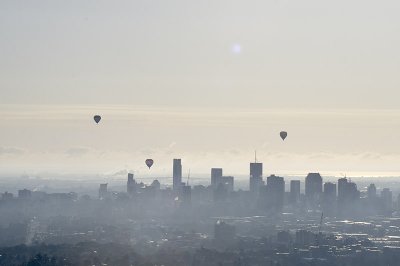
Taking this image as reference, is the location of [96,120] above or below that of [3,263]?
above

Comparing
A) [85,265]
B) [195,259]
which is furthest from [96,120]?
[195,259]

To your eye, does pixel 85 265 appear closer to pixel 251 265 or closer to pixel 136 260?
pixel 136 260

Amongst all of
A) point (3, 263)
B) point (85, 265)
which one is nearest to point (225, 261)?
point (85, 265)

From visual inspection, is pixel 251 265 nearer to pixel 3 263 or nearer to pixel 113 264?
pixel 113 264

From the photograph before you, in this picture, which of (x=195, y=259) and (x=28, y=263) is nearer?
(x=28, y=263)

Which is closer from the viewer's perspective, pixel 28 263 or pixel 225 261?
pixel 28 263

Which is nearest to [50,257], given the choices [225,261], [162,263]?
[162,263]

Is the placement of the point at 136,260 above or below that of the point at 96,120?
below

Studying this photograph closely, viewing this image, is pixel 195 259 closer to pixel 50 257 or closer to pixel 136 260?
pixel 136 260
